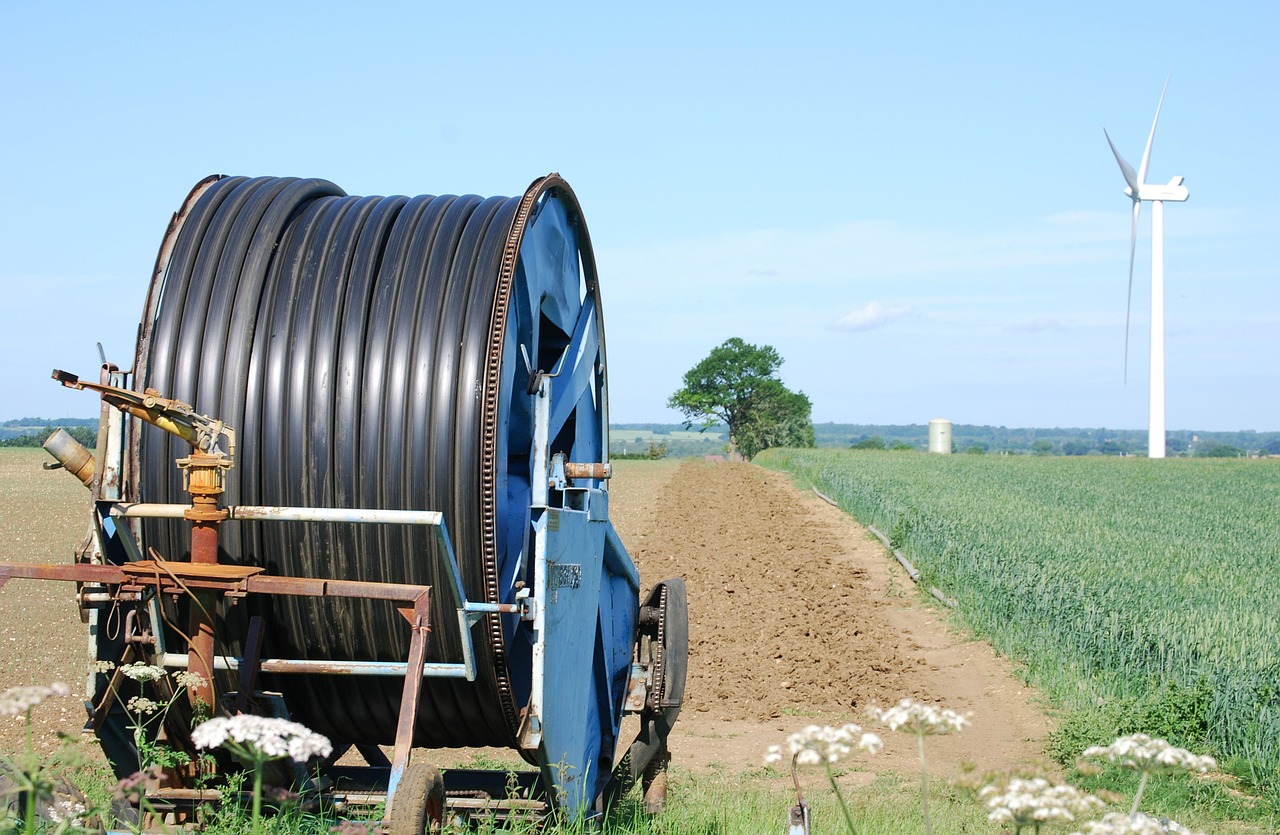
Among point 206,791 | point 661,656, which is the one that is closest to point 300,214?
point 206,791

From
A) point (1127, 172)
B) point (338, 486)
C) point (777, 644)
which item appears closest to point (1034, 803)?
point (338, 486)

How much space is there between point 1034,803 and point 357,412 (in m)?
2.60

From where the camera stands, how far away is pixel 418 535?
4047 mm

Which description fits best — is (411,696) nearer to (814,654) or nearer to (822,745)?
(822,745)

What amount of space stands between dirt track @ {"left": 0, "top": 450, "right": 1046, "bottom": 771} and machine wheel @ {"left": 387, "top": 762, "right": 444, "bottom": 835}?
16.9ft

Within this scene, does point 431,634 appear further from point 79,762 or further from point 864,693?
point 864,693

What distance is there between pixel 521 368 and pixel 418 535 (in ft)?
2.93

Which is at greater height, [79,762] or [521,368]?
[521,368]

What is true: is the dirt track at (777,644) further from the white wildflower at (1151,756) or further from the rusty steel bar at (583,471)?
the white wildflower at (1151,756)

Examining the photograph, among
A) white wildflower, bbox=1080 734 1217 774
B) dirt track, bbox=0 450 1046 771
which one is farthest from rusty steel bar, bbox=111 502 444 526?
dirt track, bbox=0 450 1046 771

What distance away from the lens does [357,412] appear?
4164 millimetres

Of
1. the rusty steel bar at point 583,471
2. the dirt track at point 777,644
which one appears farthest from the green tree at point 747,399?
the rusty steel bar at point 583,471

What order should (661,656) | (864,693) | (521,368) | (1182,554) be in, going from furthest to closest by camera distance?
(1182,554) → (864,693) → (661,656) → (521,368)

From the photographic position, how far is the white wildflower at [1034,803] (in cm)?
234
